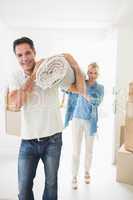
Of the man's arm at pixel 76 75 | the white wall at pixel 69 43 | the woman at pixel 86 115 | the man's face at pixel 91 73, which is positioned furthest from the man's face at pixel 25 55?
the man's face at pixel 91 73

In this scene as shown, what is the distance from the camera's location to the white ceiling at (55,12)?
1.85 m

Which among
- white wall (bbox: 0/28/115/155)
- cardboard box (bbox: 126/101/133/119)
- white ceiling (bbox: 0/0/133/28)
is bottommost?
cardboard box (bbox: 126/101/133/119)

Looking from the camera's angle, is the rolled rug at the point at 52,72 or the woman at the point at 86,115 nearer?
the rolled rug at the point at 52,72

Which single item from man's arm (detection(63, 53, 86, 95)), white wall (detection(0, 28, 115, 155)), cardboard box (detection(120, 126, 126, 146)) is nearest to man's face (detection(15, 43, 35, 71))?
man's arm (detection(63, 53, 86, 95))

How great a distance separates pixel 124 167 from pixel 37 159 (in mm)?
1018

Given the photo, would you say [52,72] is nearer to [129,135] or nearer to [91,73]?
[91,73]

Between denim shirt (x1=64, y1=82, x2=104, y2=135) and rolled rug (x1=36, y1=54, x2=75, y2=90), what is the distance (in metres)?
Result: 0.49

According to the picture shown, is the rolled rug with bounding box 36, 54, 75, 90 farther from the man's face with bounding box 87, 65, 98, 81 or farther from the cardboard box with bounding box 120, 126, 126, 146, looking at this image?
the cardboard box with bounding box 120, 126, 126, 146

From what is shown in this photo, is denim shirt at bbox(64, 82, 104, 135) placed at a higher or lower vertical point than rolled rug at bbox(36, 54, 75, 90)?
lower

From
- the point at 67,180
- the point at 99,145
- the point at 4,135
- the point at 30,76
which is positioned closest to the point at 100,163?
the point at 99,145

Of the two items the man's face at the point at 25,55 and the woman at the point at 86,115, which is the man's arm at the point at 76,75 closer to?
the man's face at the point at 25,55

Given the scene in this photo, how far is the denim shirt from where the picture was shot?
1.82 metres

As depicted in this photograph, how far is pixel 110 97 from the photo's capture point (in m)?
2.26

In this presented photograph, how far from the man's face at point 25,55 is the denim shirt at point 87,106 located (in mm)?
525
